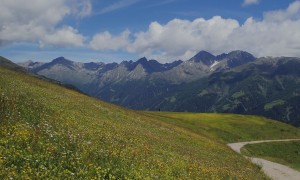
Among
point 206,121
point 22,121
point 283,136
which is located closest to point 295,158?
point 283,136

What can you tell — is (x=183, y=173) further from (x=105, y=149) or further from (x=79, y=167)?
(x=79, y=167)

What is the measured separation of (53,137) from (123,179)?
481 centimetres

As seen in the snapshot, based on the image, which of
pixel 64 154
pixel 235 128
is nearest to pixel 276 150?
pixel 235 128

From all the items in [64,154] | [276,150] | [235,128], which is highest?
[64,154]

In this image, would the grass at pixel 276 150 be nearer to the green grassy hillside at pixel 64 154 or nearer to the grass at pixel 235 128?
the grass at pixel 235 128

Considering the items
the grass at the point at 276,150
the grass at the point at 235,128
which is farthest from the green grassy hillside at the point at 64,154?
the grass at the point at 235,128

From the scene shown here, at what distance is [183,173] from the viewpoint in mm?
24062

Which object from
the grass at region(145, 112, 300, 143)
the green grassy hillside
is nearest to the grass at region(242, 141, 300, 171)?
the grass at region(145, 112, 300, 143)

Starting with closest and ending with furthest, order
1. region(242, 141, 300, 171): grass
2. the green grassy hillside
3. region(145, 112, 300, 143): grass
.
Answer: the green grassy hillside → region(242, 141, 300, 171): grass → region(145, 112, 300, 143): grass

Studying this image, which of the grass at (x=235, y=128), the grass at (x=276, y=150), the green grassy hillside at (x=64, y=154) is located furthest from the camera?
the grass at (x=235, y=128)

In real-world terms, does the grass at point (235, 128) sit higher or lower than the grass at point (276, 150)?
higher

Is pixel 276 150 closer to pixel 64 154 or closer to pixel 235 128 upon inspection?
pixel 235 128

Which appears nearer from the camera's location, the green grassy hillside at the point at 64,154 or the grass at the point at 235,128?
the green grassy hillside at the point at 64,154

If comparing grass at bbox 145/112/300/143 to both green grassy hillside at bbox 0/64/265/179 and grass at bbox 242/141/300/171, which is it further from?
green grassy hillside at bbox 0/64/265/179
